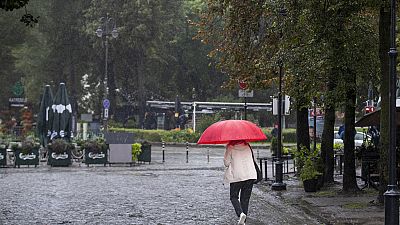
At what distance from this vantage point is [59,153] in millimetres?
34125

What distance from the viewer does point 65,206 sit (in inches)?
717

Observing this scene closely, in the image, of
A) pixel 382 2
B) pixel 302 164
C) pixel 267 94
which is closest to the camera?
pixel 382 2

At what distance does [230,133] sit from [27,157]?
68.2ft

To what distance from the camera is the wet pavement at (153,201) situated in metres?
15.9

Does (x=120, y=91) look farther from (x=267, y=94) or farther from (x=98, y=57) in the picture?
(x=267, y=94)

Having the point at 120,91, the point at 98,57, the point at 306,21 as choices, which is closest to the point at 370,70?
the point at 306,21

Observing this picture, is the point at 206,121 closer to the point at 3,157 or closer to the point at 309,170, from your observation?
the point at 3,157

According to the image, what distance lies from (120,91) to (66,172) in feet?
147

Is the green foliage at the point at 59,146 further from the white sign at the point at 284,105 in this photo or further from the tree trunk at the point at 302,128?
the tree trunk at the point at 302,128

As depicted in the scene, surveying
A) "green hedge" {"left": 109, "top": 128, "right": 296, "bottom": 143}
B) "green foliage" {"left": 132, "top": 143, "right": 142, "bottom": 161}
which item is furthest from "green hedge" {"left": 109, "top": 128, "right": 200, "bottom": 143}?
"green foliage" {"left": 132, "top": 143, "right": 142, "bottom": 161}

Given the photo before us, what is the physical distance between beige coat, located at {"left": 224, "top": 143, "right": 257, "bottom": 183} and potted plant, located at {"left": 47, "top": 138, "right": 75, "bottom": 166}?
20.5 m

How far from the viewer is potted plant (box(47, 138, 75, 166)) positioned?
33.9 metres

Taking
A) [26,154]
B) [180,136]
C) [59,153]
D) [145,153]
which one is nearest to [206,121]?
[180,136]

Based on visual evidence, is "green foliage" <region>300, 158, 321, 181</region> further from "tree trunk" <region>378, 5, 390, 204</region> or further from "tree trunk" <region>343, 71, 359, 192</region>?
"tree trunk" <region>378, 5, 390, 204</region>
